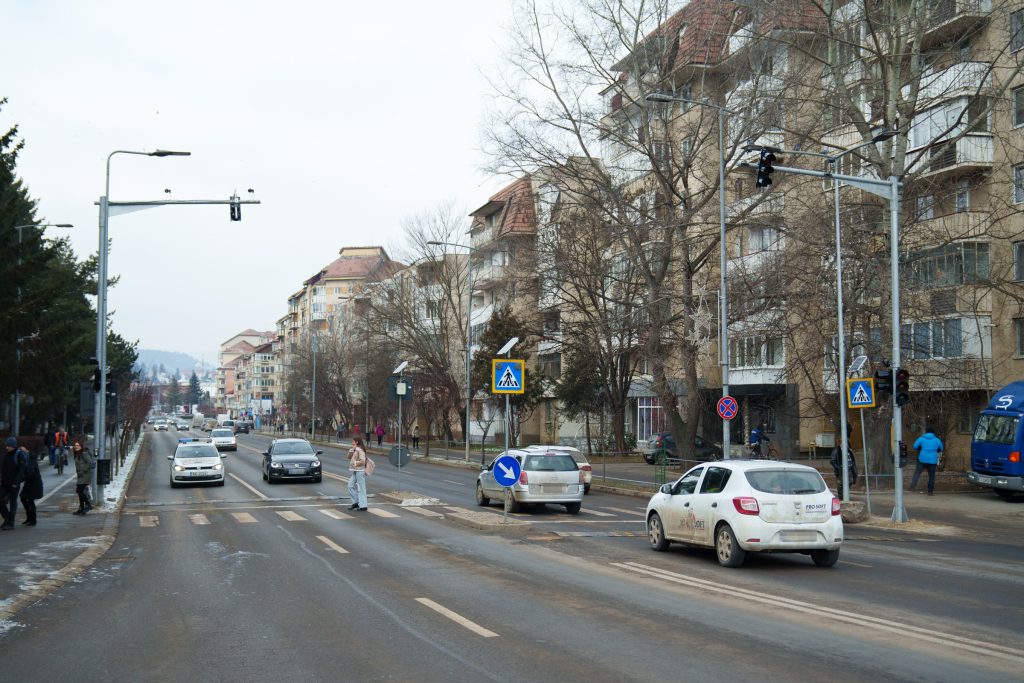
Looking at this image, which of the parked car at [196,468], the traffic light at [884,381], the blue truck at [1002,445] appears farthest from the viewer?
the parked car at [196,468]

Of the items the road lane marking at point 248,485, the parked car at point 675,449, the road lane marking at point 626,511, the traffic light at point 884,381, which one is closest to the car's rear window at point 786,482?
the traffic light at point 884,381

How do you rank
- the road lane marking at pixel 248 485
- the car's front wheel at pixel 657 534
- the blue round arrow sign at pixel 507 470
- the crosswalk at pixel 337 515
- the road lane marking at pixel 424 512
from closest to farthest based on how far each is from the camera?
the car's front wheel at pixel 657 534, the blue round arrow sign at pixel 507 470, the crosswalk at pixel 337 515, the road lane marking at pixel 424 512, the road lane marking at pixel 248 485

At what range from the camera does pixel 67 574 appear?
13.8m

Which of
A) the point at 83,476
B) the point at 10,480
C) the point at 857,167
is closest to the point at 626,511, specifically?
the point at 83,476

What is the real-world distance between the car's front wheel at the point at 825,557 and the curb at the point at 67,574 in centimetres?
1039

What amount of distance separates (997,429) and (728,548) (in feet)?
57.4

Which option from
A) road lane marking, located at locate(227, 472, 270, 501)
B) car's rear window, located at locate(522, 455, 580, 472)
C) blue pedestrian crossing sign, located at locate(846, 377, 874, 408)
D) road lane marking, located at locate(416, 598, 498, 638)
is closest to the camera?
road lane marking, located at locate(416, 598, 498, 638)

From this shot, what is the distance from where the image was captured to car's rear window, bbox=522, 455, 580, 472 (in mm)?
23047

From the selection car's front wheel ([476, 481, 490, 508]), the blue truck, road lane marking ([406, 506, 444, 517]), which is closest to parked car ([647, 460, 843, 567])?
road lane marking ([406, 506, 444, 517])

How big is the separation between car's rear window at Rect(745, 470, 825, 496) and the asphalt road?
1149 millimetres

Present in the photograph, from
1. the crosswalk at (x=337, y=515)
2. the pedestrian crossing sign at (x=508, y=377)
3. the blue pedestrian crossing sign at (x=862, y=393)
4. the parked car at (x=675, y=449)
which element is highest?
the pedestrian crossing sign at (x=508, y=377)

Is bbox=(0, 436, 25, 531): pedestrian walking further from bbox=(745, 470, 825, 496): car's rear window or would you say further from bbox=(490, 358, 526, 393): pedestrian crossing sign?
bbox=(745, 470, 825, 496): car's rear window

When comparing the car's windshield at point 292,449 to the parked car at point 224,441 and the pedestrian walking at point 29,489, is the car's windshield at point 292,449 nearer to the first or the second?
the pedestrian walking at point 29,489

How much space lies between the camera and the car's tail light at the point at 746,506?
1391 centimetres
